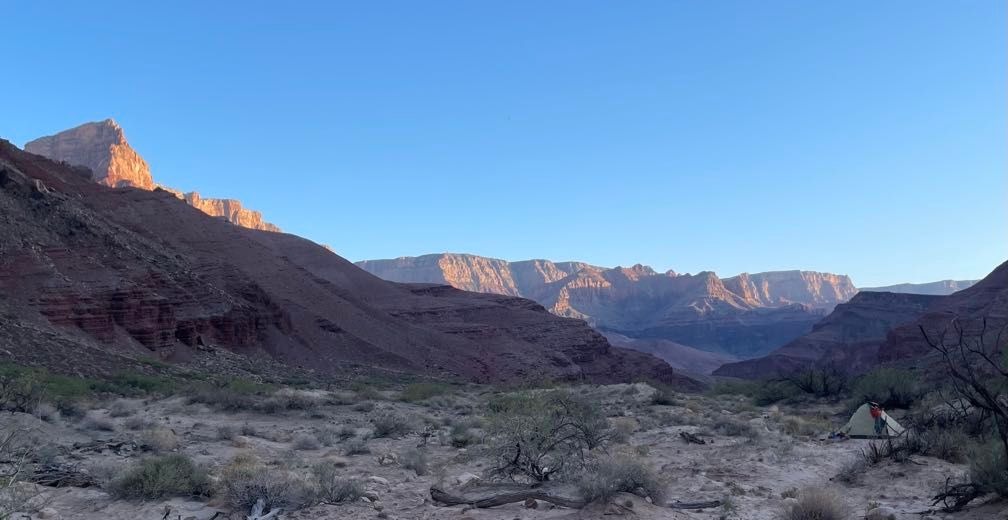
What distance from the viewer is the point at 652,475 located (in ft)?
27.9

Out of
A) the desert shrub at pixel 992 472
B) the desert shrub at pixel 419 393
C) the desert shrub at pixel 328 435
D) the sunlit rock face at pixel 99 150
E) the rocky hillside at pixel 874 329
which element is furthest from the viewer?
the sunlit rock face at pixel 99 150

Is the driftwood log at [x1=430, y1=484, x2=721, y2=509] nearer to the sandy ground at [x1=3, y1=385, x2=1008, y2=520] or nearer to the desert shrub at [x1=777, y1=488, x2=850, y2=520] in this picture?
the sandy ground at [x1=3, y1=385, x2=1008, y2=520]

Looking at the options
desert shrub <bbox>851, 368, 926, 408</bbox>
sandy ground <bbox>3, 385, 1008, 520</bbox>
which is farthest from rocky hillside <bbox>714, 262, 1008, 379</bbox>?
sandy ground <bbox>3, 385, 1008, 520</bbox>

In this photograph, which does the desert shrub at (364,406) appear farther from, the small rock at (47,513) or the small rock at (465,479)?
the small rock at (47,513)

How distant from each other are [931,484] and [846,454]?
11.3ft

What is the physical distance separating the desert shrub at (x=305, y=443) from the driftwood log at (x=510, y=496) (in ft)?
17.3

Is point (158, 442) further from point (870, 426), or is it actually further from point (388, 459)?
point (870, 426)

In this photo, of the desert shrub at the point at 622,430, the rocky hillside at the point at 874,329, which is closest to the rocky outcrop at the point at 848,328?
the rocky hillside at the point at 874,329

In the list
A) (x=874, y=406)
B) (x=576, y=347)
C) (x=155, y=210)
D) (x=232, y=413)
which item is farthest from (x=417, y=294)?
(x=874, y=406)

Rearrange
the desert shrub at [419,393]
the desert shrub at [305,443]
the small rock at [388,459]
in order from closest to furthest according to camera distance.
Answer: the small rock at [388,459] → the desert shrub at [305,443] → the desert shrub at [419,393]

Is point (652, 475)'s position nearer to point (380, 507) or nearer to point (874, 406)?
point (380, 507)

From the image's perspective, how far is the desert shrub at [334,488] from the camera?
8297 millimetres

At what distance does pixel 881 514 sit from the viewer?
7785mm

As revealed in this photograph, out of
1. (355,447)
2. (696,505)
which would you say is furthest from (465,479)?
(355,447)
